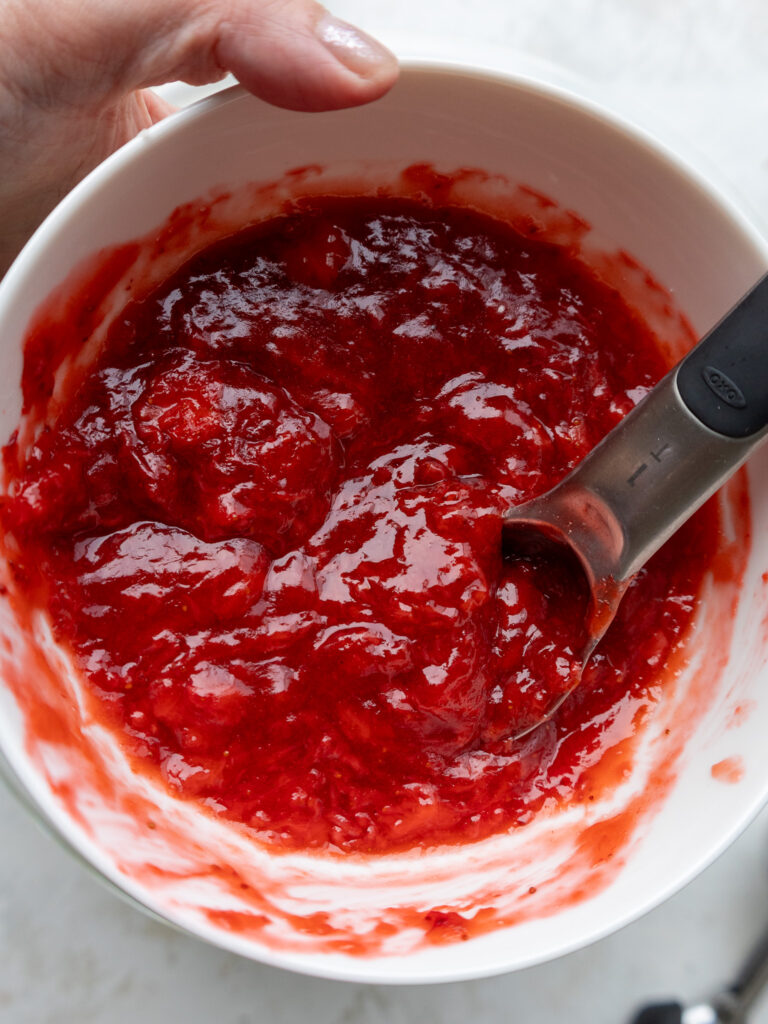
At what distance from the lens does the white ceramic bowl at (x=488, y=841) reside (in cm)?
138

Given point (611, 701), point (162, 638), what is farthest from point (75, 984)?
point (611, 701)

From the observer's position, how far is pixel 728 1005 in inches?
A: 75.2

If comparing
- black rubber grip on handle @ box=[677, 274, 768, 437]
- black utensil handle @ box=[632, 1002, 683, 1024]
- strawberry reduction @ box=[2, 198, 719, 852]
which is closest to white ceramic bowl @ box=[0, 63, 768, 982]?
strawberry reduction @ box=[2, 198, 719, 852]

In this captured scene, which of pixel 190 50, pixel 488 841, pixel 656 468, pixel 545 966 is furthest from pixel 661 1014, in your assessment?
pixel 190 50

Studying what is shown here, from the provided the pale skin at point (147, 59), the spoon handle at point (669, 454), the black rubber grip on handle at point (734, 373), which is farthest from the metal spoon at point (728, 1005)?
the pale skin at point (147, 59)

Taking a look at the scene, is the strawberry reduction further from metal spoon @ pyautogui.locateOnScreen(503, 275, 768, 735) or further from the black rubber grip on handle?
the black rubber grip on handle

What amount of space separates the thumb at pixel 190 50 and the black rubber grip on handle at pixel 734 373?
0.65 meters

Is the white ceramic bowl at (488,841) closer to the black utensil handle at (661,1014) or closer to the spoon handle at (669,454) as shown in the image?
the spoon handle at (669,454)

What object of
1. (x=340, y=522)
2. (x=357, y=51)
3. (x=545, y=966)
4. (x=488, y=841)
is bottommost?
(x=545, y=966)

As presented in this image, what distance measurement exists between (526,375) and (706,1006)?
142cm

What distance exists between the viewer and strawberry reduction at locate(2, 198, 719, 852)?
161 cm

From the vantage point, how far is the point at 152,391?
1.62 meters

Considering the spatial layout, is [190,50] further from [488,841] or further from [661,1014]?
[661,1014]

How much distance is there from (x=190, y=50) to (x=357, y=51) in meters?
0.30
